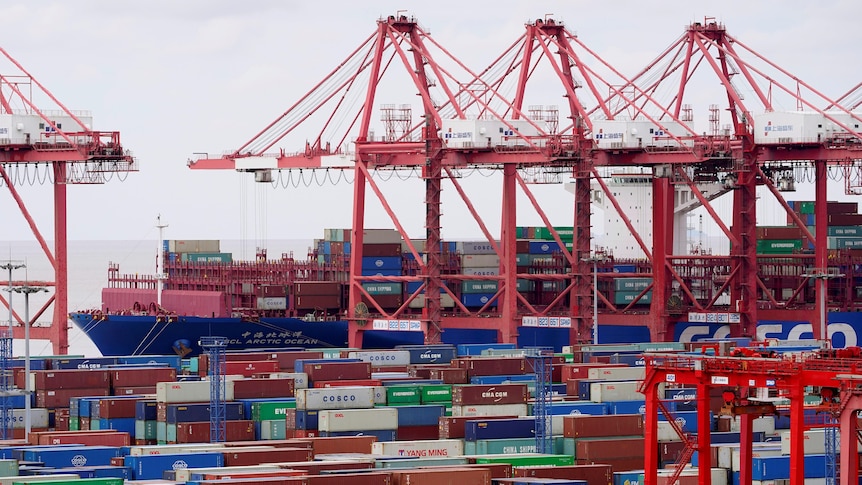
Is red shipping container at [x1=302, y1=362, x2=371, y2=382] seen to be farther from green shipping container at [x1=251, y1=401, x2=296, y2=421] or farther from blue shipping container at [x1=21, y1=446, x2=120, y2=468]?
blue shipping container at [x1=21, y1=446, x2=120, y2=468]

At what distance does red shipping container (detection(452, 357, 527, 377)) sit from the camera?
54.8 meters

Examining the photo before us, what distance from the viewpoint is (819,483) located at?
38.3 m

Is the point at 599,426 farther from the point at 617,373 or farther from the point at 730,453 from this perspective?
the point at 617,373

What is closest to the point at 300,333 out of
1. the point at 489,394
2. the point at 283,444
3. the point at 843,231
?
the point at 843,231

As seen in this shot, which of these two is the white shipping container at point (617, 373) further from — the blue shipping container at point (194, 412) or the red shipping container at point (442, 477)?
the red shipping container at point (442, 477)

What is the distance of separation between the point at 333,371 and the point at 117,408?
660 centimetres

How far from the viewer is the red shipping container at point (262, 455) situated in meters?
39.6

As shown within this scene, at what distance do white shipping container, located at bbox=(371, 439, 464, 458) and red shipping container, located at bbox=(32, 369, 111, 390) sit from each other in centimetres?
1231

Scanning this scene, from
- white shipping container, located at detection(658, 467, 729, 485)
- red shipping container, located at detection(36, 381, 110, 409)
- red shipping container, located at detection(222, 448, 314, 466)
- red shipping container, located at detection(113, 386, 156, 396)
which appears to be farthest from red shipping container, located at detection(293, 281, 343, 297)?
white shipping container, located at detection(658, 467, 729, 485)

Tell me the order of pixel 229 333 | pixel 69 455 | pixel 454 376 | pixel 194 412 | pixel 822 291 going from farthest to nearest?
pixel 229 333, pixel 822 291, pixel 454 376, pixel 194 412, pixel 69 455

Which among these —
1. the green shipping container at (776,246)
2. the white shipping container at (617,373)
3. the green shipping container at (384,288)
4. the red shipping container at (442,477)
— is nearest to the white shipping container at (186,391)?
the white shipping container at (617,373)

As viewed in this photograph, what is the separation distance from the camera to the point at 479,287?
82.5 meters

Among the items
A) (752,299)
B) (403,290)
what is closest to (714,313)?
(752,299)

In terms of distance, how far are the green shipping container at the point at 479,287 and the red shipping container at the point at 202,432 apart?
34911mm
